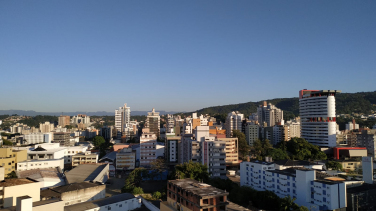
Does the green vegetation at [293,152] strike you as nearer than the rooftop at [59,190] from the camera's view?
No

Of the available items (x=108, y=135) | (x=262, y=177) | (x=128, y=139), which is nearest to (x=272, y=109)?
Result: (x=128, y=139)

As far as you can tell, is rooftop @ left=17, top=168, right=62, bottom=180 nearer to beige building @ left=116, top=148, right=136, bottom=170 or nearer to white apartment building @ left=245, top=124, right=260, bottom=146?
beige building @ left=116, top=148, right=136, bottom=170

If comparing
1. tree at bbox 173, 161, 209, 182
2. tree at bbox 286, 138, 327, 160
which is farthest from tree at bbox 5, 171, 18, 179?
tree at bbox 286, 138, 327, 160

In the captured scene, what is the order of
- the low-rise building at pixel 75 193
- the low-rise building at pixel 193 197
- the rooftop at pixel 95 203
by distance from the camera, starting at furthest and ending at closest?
1. the low-rise building at pixel 75 193
2. the rooftop at pixel 95 203
3. the low-rise building at pixel 193 197

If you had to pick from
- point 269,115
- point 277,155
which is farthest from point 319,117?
point 269,115

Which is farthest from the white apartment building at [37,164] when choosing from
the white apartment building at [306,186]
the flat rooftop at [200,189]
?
the white apartment building at [306,186]

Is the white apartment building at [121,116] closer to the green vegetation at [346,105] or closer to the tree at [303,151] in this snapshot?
the green vegetation at [346,105]
